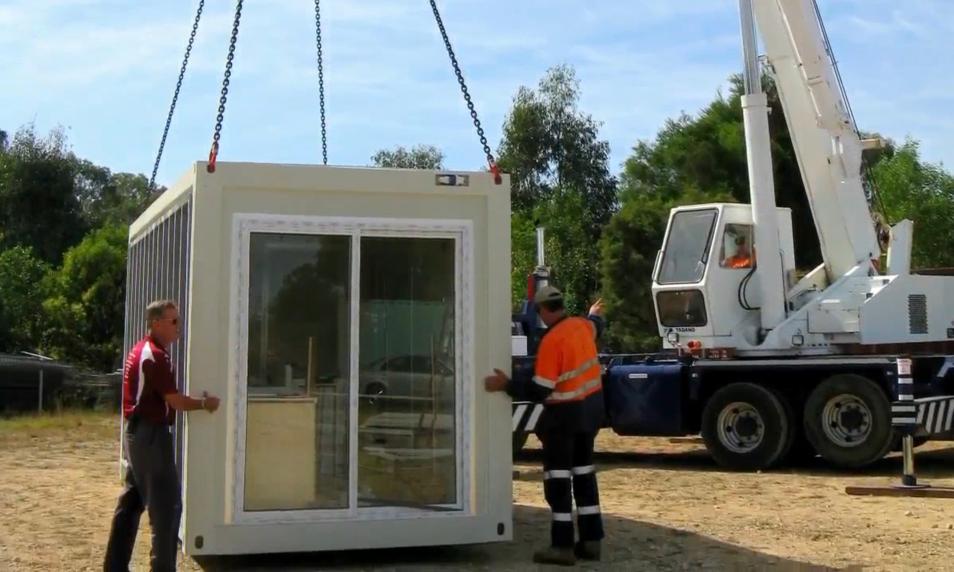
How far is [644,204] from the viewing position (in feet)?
125

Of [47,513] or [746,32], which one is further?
[746,32]

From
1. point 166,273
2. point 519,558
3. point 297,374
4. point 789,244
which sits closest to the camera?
point 297,374

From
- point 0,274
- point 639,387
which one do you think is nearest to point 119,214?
point 0,274

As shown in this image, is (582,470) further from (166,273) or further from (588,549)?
(166,273)

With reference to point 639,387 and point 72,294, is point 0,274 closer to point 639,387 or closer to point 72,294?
point 72,294

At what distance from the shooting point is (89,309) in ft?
109

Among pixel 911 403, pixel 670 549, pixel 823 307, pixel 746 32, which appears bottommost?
pixel 670 549

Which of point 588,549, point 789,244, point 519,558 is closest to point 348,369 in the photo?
point 519,558

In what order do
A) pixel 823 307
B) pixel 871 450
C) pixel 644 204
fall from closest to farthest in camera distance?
pixel 871 450, pixel 823 307, pixel 644 204

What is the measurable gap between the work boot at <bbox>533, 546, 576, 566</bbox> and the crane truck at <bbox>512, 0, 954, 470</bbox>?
5.85 metres

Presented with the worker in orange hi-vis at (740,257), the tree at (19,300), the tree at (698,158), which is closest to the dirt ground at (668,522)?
the worker in orange hi-vis at (740,257)

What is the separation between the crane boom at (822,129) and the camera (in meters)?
15.4

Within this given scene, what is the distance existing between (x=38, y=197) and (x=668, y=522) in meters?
41.3

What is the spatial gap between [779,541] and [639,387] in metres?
6.17
